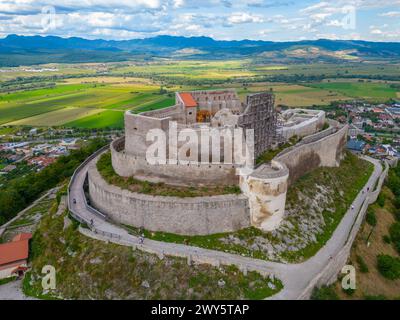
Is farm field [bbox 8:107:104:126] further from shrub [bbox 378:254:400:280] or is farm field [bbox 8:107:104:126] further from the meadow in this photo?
shrub [bbox 378:254:400:280]

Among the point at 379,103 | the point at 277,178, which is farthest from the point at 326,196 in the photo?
the point at 379,103

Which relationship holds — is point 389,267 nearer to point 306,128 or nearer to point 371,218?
point 371,218

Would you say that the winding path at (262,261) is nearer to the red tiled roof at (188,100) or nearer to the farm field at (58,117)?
the red tiled roof at (188,100)

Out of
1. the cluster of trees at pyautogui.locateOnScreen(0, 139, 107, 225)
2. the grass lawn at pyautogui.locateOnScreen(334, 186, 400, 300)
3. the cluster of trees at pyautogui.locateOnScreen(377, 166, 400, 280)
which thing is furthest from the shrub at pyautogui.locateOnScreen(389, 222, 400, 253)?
the cluster of trees at pyautogui.locateOnScreen(0, 139, 107, 225)

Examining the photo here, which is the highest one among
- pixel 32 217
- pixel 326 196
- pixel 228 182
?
pixel 228 182

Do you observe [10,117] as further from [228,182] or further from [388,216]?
[388,216]
